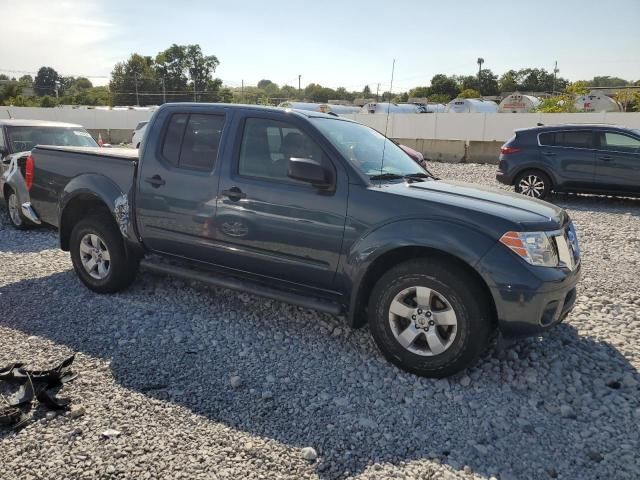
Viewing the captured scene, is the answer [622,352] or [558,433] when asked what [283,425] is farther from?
[622,352]

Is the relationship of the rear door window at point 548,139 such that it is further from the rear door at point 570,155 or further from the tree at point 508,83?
the tree at point 508,83

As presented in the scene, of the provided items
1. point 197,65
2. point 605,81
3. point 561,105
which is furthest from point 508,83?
point 561,105

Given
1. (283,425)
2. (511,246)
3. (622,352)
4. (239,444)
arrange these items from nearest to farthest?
(239,444) < (283,425) < (511,246) < (622,352)

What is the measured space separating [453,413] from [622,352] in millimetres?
1758

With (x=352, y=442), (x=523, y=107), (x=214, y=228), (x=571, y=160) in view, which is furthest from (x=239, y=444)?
(x=523, y=107)

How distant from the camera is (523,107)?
40.7 meters

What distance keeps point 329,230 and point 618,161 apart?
29.4 ft

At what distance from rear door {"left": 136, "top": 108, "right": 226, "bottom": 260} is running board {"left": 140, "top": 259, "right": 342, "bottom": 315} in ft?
0.48

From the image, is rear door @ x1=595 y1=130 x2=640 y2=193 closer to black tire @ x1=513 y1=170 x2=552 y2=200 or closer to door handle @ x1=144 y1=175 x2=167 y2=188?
black tire @ x1=513 y1=170 x2=552 y2=200

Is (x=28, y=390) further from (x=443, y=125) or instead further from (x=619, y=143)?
(x=443, y=125)

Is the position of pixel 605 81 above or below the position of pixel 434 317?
above

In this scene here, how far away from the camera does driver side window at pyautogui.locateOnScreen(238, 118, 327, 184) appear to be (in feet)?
13.3

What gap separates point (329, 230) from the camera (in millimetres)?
3830

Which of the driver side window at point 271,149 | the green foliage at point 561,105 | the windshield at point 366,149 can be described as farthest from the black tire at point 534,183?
the green foliage at point 561,105
